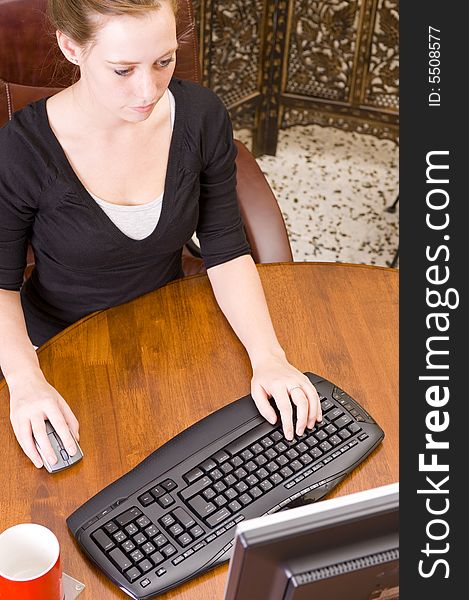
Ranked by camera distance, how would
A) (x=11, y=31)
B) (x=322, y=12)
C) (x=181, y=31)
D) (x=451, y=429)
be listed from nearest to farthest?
(x=451, y=429)
(x=11, y=31)
(x=181, y=31)
(x=322, y=12)

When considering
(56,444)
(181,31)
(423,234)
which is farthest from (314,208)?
(56,444)

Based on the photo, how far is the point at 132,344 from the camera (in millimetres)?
1554

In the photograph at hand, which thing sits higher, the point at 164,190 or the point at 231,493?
the point at 164,190

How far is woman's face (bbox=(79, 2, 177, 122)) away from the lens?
4.29ft

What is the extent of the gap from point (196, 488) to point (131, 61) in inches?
25.8

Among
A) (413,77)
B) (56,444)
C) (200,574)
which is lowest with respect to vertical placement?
(200,574)

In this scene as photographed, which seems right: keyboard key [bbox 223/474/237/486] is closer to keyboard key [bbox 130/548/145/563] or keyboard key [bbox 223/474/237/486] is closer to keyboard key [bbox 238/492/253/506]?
keyboard key [bbox 238/492/253/506]

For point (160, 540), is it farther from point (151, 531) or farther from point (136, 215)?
point (136, 215)

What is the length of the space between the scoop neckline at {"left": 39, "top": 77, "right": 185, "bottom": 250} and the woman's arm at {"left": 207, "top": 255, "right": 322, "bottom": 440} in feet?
0.52

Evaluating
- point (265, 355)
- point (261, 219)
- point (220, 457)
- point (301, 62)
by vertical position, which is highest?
point (301, 62)

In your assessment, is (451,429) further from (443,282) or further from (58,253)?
(58,253)

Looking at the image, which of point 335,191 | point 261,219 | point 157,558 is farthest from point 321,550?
point 335,191

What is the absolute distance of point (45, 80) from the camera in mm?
1904

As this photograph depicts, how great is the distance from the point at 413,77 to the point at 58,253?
71 cm
